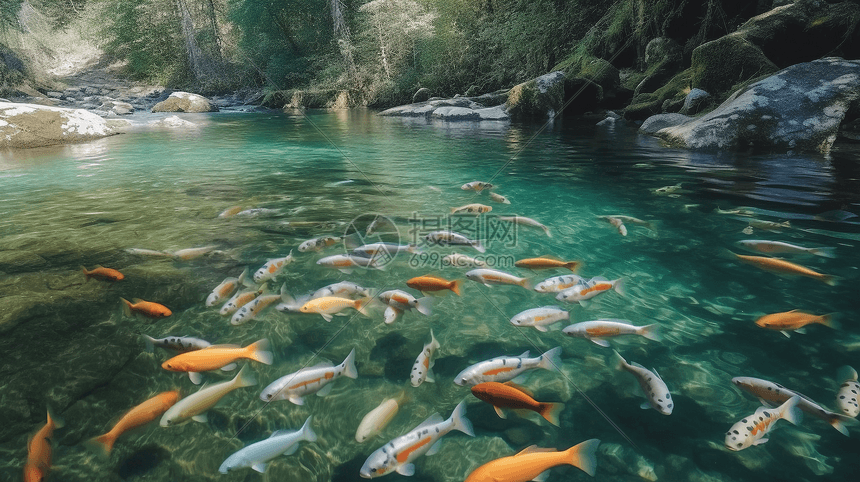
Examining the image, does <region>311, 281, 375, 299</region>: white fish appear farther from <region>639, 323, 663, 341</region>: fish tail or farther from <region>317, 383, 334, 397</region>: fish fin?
<region>639, 323, 663, 341</region>: fish tail

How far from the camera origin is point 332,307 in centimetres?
328

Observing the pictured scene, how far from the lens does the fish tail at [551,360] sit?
2701 mm

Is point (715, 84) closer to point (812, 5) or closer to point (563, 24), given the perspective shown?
point (812, 5)

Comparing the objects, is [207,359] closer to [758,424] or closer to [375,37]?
A: [758,424]

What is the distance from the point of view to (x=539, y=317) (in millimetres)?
3141

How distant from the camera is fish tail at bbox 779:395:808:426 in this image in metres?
2.25

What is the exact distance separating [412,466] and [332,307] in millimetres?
1507

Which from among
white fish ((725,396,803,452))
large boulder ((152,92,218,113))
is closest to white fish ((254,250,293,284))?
white fish ((725,396,803,452))

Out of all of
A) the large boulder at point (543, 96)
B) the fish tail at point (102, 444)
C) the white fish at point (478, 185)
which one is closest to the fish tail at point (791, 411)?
the fish tail at point (102, 444)

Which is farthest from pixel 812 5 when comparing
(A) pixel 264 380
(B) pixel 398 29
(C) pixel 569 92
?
(B) pixel 398 29

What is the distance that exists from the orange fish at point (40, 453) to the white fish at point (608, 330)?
131 inches

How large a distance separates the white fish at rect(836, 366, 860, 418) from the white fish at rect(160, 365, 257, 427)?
3751mm

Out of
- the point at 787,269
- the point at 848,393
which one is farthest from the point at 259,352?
the point at 787,269

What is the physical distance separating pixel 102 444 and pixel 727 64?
17270 mm
